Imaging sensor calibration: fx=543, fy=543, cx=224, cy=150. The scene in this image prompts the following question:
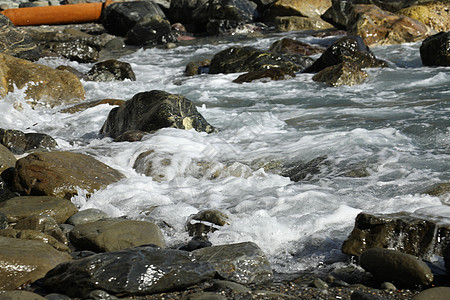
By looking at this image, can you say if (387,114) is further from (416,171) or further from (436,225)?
(436,225)

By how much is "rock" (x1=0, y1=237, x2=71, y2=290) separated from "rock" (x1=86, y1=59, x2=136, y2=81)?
848cm

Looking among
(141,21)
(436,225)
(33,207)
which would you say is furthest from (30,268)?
(141,21)

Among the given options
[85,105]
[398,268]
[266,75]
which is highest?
[398,268]

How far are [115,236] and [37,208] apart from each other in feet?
3.39

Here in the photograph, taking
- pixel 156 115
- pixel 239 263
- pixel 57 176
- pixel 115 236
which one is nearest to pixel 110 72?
pixel 156 115

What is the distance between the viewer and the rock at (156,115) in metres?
6.73

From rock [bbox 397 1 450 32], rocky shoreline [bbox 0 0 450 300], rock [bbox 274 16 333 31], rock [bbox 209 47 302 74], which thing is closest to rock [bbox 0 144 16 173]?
rocky shoreline [bbox 0 0 450 300]

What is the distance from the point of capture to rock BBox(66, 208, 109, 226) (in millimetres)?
4250

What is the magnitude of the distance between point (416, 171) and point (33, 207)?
3.34m

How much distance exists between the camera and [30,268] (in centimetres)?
308

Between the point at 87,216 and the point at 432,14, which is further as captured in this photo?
the point at 432,14

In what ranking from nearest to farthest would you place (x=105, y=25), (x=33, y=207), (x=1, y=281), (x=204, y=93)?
→ (x=1, y=281)
(x=33, y=207)
(x=204, y=93)
(x=105, y=25)

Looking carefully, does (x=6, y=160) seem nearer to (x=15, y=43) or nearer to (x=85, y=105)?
(x=85, y=105)

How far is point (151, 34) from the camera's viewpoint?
18.0 metres
